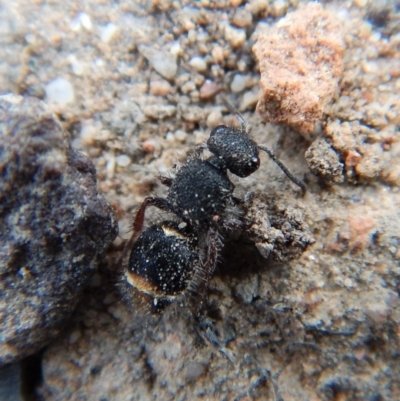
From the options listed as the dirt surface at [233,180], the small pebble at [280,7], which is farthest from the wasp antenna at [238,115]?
the small pebble at [280,7]

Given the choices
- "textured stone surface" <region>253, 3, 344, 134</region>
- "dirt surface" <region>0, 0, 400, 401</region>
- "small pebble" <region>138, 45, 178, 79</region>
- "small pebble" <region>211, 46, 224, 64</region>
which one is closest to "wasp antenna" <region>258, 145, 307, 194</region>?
"dirt surface" <region>0, 0, 400, 401</region>

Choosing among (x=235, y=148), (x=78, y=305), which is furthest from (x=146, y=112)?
(x=78, y=305)

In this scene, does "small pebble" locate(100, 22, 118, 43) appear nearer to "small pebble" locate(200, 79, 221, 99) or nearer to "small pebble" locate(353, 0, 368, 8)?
"small pebble" locate(200, 79, 221, 99)

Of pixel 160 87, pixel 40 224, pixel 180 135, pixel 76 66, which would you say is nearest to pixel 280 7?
pixel 160 87

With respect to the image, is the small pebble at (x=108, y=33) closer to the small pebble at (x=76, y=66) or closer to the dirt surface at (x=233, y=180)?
the dirt surface at (x=233, y=180)

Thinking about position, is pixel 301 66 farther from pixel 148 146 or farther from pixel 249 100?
pixel 148 146

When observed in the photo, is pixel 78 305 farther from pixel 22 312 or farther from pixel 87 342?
pixel 22 312
